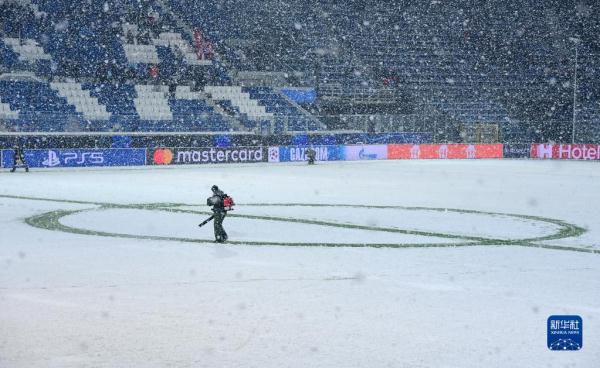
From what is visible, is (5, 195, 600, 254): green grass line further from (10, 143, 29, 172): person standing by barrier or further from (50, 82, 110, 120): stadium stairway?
(50, 82, 110, 120): stadium stairway

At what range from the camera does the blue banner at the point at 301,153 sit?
4908 centimetres

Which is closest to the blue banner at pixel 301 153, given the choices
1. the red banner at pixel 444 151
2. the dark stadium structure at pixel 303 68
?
the dark stadium structure at pixel 303 68

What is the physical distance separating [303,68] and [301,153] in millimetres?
10499

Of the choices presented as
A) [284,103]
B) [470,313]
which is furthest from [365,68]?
[470,313]

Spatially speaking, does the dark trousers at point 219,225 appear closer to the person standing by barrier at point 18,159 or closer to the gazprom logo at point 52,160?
the person standing by barrier at point 18,159

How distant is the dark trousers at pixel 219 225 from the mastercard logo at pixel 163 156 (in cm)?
3076

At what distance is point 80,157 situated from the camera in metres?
42.4

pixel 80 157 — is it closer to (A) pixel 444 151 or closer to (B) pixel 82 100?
(B) pixel 82 100

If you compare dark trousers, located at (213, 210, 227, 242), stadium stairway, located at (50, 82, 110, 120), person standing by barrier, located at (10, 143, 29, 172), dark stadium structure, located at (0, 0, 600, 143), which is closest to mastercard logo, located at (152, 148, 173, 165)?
dark stadium structure, located at (0, 0, 600, 143)

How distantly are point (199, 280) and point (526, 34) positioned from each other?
195 feet

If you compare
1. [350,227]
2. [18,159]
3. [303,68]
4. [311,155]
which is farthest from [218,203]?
[303,68]

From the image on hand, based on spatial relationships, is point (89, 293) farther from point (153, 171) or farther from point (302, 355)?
point (153, 171)

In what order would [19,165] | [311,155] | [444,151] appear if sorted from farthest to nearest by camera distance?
[444,151], [311,155], [19,165]

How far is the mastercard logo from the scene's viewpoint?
44969 mm
